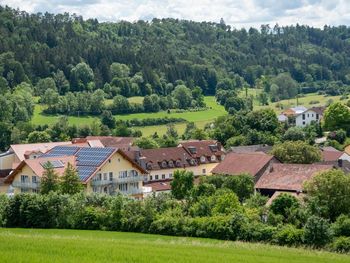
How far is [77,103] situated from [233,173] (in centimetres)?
5823

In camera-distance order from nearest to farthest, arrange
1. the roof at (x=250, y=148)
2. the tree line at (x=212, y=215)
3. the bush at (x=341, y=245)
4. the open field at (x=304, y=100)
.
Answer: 1. the bush at (x=341, y=245)
2. the tree line at (x=212, y=215)
3. the roof at (x=250, y=148)
4. the open field at (x=304, y=100)

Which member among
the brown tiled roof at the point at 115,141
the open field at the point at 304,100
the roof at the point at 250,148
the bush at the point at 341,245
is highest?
the bush at the point at 341,245

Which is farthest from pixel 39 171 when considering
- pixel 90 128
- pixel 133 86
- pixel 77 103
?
pixel 133 86

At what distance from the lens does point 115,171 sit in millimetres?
53688

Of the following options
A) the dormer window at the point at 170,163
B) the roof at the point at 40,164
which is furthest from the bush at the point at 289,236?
the dormer window at the point at 170,163

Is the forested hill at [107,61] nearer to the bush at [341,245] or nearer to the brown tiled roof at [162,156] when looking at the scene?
the brown tiled roof at [162,156]

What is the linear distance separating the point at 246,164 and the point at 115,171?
11948mm

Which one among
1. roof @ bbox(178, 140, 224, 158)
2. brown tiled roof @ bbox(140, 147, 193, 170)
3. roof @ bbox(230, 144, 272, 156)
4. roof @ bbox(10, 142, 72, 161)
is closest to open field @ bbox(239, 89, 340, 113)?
roof @ bbox(230, 144, 272, 156)

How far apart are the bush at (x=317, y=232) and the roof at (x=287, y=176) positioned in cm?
1696

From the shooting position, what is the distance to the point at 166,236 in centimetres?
3572

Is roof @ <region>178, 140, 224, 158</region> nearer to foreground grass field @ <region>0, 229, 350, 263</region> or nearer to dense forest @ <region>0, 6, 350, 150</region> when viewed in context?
dense forest @ <region>0, 6, 350, 150</region>

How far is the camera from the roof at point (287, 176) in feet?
168

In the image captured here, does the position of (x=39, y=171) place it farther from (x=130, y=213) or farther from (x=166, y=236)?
(x=166, y=236)

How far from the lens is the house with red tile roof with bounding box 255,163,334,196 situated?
5112cm
